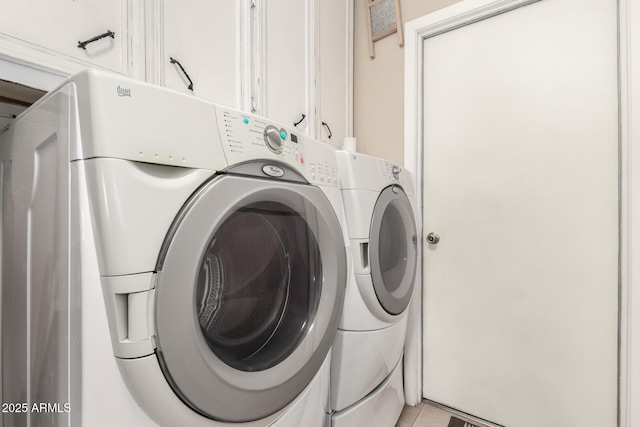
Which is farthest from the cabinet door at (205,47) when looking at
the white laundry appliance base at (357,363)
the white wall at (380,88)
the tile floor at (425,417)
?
the tile floor at (425,417)

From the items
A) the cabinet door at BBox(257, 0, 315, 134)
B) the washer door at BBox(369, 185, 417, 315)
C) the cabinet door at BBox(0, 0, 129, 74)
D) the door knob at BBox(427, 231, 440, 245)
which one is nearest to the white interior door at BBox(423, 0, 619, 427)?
the door knob at BBox(427, 231, 440, 245)

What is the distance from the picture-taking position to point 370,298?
100 cm

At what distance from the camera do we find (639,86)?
3.64 ft

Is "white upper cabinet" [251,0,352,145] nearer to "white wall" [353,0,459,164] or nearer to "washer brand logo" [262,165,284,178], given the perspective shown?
"white wall" [353,0,459,164]

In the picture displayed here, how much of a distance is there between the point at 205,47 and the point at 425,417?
193cm

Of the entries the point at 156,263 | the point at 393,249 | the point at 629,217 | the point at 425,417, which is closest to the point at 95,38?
the point at 156,263

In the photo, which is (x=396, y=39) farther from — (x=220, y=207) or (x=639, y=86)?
(x=220, y=207)

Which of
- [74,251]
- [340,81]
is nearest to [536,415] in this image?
[74,251]

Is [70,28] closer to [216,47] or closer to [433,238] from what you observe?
[216,47]

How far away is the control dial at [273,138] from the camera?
2.10 feet

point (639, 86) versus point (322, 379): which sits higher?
point (639, 86)

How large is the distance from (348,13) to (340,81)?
0.44 metres

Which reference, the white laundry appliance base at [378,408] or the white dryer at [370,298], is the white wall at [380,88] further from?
the white laundry appliance base at [378,408]

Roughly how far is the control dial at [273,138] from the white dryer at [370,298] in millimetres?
374
